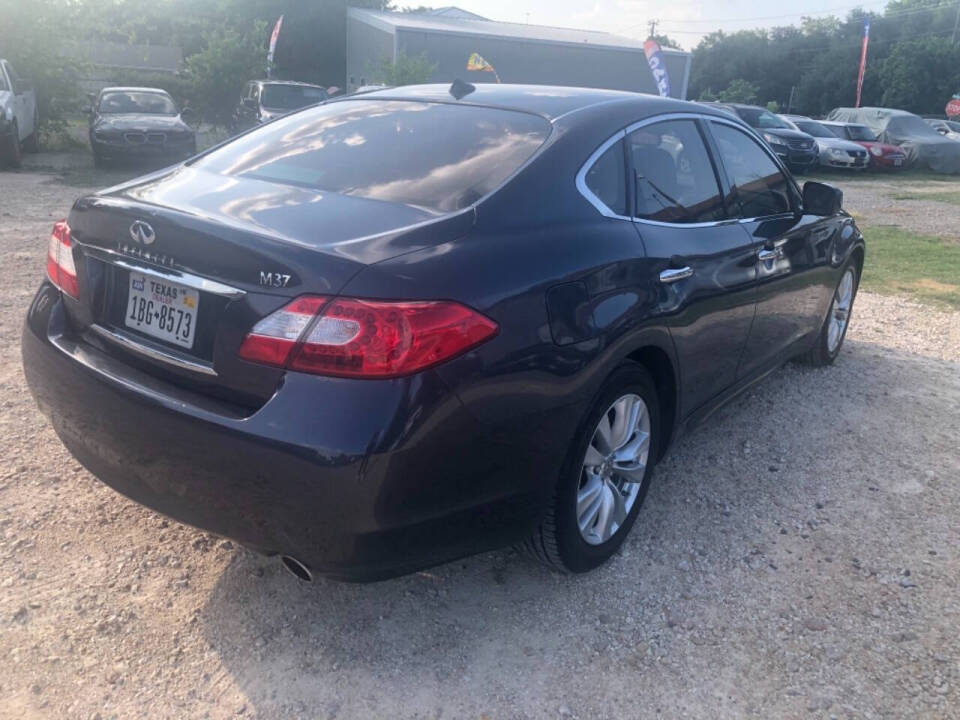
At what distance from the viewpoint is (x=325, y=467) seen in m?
2.21

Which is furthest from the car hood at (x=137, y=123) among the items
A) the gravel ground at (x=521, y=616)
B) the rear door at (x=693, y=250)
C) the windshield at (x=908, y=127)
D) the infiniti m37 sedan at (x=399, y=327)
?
the windshield at (x=908, y=127)

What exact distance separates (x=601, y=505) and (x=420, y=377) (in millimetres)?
1148

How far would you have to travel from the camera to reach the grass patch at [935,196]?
16.5 meters

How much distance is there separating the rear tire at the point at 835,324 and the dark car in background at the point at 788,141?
15.0 m

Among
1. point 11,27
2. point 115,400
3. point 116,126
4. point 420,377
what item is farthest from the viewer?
point 11,27

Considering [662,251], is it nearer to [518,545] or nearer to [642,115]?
[642,115]

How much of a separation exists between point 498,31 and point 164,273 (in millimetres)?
32912

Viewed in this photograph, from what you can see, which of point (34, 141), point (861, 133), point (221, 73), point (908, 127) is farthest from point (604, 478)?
point (908, 127)

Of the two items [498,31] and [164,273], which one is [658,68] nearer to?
[498,31]

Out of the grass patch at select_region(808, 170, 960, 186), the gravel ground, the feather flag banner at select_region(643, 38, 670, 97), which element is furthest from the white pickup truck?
the grass patch at select_region(808, 170, 960, 186)

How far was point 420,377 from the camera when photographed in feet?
7.34

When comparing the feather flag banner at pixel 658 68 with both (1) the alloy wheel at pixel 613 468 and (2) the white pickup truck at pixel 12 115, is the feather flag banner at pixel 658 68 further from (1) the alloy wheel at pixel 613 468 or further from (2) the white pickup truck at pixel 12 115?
(1) the alloy wheel at pixel 613 468

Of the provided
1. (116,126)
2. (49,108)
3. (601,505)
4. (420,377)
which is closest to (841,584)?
(601,505)

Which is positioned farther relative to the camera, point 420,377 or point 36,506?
point 36,506
